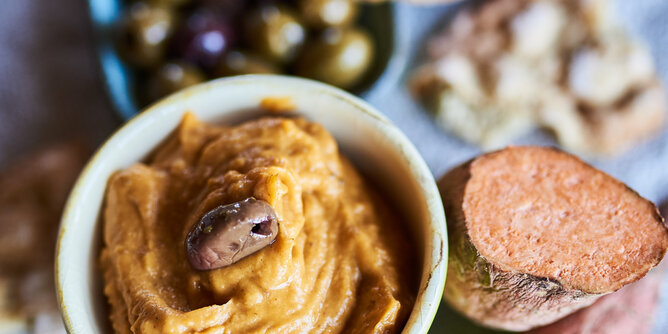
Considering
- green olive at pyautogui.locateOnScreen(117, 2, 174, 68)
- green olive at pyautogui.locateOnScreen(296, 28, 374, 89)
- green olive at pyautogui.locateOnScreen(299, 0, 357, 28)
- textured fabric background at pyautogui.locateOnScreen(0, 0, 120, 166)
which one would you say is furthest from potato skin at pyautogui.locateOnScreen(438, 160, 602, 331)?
textured fabric background at pyautogui.locateOnScreen(0, 0, 120, 166)

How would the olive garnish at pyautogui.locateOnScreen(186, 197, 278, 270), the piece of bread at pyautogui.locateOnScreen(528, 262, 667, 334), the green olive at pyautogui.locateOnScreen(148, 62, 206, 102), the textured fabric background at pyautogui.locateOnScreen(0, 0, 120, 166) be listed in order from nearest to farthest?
the olive garnish at pyautogui.locateOnScreen(186, 197, 278, 270)
the piece of bread at pyautogui.locateOnScreen(528, 262, 667, 334)
the green olive at pyautogui.locateOnScreen(148, 62, 206, 102)
the textured fabric background at pyautogui.locateOnScreen(0, 0, 120, 166)

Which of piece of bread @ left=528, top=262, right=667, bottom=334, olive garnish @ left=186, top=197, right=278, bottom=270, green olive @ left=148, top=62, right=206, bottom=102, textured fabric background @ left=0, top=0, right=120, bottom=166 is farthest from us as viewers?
textured fabric background @ left=0, top=0, right=120, bottom=166

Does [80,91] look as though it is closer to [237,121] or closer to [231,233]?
[237,121]

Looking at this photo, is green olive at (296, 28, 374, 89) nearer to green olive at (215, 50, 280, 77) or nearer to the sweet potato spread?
green olive at (215, 50, 280, 77)

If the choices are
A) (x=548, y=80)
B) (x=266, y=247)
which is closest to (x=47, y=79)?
(x=266, y=247)

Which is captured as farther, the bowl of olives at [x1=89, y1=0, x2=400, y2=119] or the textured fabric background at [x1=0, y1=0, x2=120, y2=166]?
the textured fabric background at [x1=0, y1=0, x2=120, y2=166]

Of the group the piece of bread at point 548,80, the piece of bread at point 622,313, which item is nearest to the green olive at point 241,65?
the piece of bread at point 548,80

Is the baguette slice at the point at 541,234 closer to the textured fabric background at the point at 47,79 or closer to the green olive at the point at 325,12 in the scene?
the green olive at the point at 325,12
